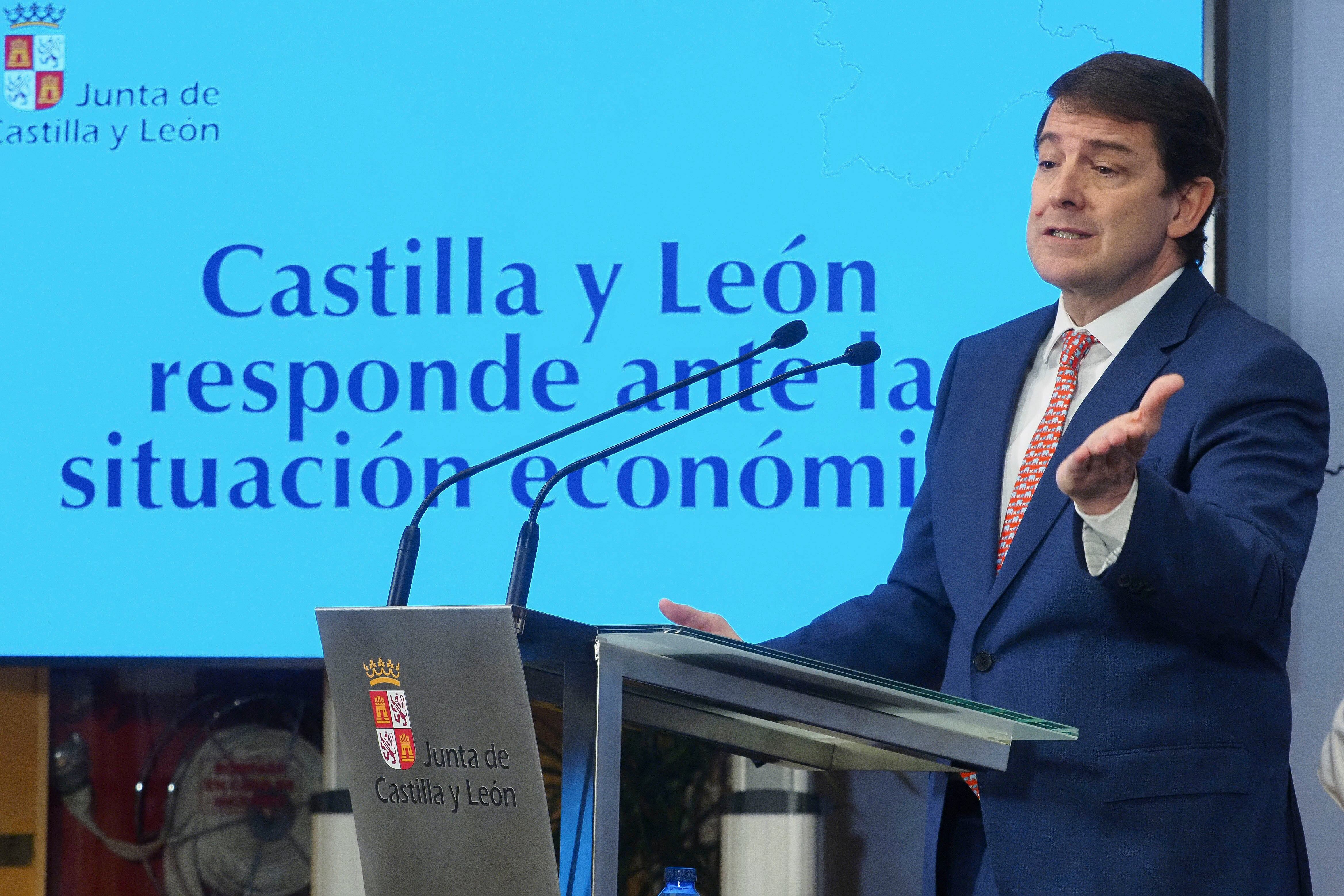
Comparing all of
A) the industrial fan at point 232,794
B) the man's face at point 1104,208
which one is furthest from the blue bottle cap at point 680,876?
the industrial fan at point 232,794

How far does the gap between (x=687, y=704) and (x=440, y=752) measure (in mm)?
270

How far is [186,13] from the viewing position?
3.06 meters

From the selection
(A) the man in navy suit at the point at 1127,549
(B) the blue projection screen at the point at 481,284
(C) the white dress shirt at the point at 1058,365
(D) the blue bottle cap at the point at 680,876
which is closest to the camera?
(A) the man in navy suit at the point at 1127,549

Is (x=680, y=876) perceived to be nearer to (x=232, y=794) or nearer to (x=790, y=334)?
(x=790, y=334)

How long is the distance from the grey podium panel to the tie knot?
0.86 meters

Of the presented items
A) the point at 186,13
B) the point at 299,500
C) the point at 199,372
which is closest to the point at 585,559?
the point at 299,500

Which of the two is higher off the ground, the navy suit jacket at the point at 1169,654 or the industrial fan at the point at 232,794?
the navy suit jacket at the point at 1169,654

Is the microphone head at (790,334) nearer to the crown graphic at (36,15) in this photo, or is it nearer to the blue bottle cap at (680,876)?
the blue bottle cap at (680,876)

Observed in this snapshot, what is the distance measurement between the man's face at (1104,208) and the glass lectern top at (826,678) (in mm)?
660

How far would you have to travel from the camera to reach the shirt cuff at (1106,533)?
130 cm

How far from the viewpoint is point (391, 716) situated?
1.27 metres

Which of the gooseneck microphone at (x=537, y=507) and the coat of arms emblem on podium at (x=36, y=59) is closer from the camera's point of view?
the gooseneck microphone at (x=537, y=507)

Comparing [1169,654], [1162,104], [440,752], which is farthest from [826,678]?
[1162,104]

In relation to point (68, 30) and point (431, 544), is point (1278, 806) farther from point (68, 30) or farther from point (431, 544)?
point (68, 30)
